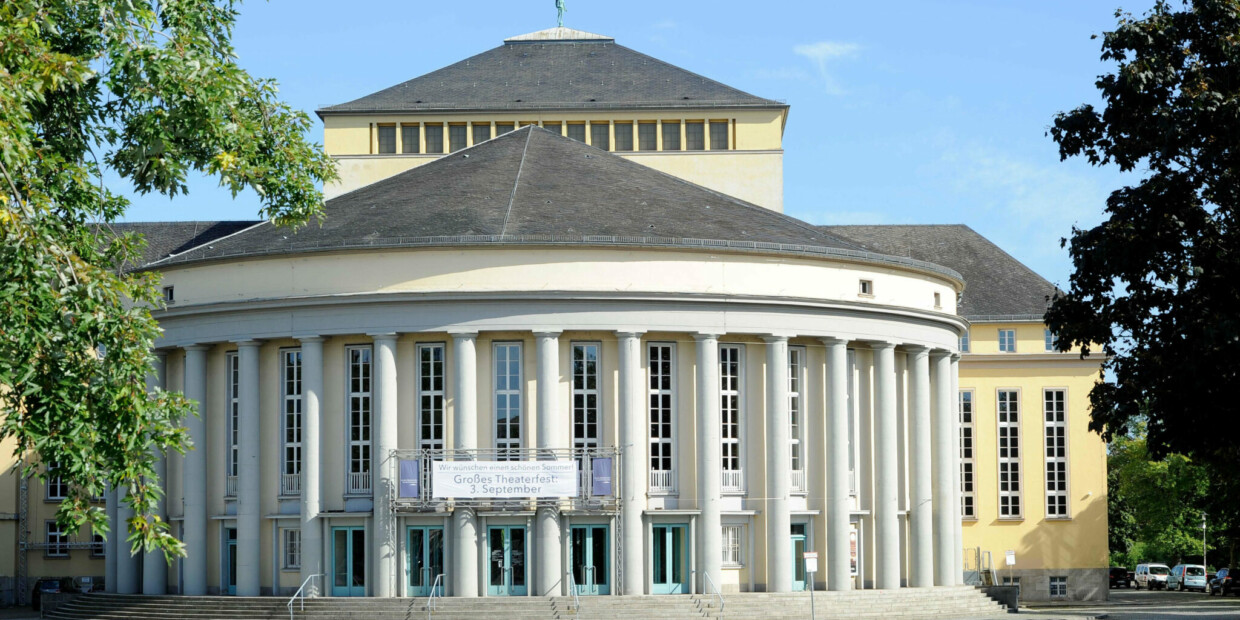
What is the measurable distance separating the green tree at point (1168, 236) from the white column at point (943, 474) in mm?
15794

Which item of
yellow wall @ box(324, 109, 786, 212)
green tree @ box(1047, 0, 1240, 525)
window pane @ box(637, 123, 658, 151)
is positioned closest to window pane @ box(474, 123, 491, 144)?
yellow wall @ box(324, 109, 786, 212)

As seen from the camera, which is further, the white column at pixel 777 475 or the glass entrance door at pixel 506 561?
the white column at pixel 777 475

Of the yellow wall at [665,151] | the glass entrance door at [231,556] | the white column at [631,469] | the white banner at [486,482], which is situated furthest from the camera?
the yellow wall at [665,151]

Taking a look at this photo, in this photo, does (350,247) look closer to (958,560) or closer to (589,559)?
(589,559)

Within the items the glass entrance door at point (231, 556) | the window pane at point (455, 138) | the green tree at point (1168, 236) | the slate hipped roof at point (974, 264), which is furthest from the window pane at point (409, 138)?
the green tree at point (1168, 236)

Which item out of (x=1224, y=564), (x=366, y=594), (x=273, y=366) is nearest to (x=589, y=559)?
(x=366, y=594)

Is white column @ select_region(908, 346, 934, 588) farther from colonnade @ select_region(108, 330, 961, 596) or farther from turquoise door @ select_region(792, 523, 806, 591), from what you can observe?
turquoise door @ select_region(792, 523, 806, 591)

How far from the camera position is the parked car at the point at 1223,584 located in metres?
68.4

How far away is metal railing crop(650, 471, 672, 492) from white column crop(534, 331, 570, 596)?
2682 mm

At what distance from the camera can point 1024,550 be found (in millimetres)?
62500

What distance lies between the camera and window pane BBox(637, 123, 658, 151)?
63.3m

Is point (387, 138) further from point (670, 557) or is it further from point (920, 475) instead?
point (920, 475)

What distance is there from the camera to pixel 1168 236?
32.7 metres

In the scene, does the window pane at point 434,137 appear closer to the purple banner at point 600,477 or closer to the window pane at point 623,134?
the window pane at point 623,134
